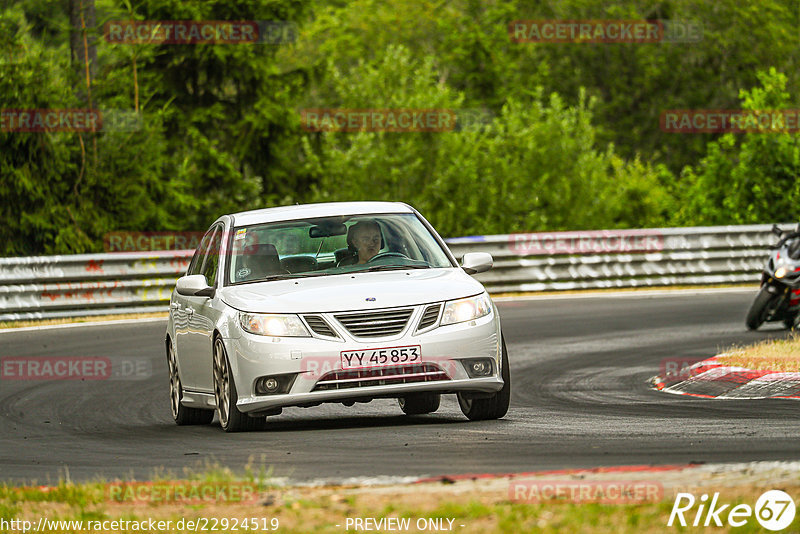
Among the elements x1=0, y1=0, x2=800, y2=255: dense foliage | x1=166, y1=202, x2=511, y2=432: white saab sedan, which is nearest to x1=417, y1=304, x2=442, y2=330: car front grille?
x1=166, y1=202, x2=511, y2=432: white saab sedan

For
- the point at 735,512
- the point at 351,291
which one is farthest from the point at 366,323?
the point at 735,512

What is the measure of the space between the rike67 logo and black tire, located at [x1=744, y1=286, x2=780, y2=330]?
12.3 metres

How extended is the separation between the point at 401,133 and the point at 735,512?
3423cm

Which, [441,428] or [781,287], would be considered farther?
[781,287]

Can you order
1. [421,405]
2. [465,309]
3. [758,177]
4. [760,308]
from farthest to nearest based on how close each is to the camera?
[758,177] → [760,308] → [421,405] → [465,309]

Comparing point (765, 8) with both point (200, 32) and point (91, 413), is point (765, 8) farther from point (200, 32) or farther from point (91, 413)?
point (91, 413)

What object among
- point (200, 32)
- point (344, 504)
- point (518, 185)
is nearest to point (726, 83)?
point (518, 185)

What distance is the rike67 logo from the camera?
18.2ft

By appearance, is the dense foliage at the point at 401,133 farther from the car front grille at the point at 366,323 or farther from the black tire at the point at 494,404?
the car front grille at the point at 366,323

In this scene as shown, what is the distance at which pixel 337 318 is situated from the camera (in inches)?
377

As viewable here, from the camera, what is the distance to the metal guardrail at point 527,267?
22.5 m

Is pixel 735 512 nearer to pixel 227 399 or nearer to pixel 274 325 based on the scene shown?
pixel 274 325

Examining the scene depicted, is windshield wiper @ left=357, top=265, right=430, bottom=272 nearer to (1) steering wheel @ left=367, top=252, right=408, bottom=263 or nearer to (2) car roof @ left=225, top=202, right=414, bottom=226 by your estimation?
(1) steering wheel @ left=367, top=252, right=408, bottom=263

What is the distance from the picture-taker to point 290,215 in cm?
1105
